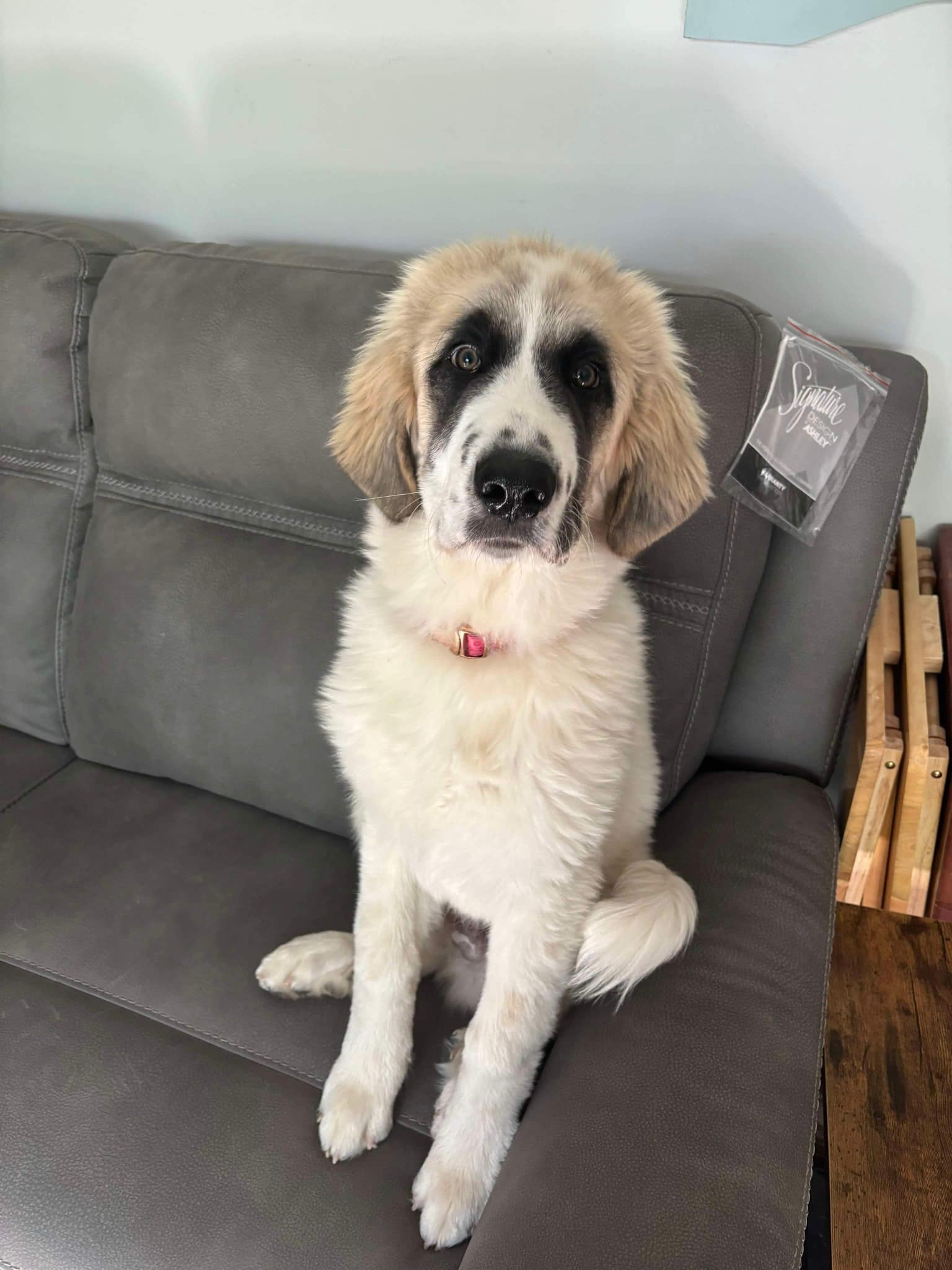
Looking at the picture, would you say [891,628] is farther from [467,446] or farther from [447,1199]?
[447,1199]

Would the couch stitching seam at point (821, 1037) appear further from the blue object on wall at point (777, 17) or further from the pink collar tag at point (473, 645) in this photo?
the blue object on wall at point (777, 17)

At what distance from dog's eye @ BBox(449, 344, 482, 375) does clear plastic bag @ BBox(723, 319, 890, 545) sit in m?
0.46

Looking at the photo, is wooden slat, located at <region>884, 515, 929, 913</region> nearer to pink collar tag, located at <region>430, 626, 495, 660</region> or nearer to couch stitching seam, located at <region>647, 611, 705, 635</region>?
couch stitching seam, located at <region>647, 611, 705, 635</region>

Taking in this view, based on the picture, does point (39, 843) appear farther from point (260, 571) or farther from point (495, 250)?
point (495, 250)

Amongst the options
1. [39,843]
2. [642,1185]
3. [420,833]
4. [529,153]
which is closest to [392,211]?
[529,153]

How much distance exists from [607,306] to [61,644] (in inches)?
49.0

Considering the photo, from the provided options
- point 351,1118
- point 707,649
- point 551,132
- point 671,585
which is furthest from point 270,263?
point 351,1118

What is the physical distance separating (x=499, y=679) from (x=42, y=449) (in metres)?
1.16

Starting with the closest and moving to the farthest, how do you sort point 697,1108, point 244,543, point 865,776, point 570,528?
point 697,1108, point 570,528, point 865,776, point 244,543

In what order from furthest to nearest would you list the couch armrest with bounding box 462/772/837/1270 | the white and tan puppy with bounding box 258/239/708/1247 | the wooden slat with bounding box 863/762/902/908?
the wooden slat with bounding box 863/762/902/908 → the white and tan puppy with bounding box 258/239/708/1247 → the couch armrest with bounding box 462/772/837/1270

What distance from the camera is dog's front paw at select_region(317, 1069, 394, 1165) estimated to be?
3.28 feet

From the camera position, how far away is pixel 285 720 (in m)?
1.44

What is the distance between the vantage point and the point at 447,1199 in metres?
0.94

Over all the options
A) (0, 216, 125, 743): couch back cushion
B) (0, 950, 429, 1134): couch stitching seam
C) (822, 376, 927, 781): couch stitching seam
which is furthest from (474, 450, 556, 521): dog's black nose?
(0, 216, 125, 743): couch back cushion
